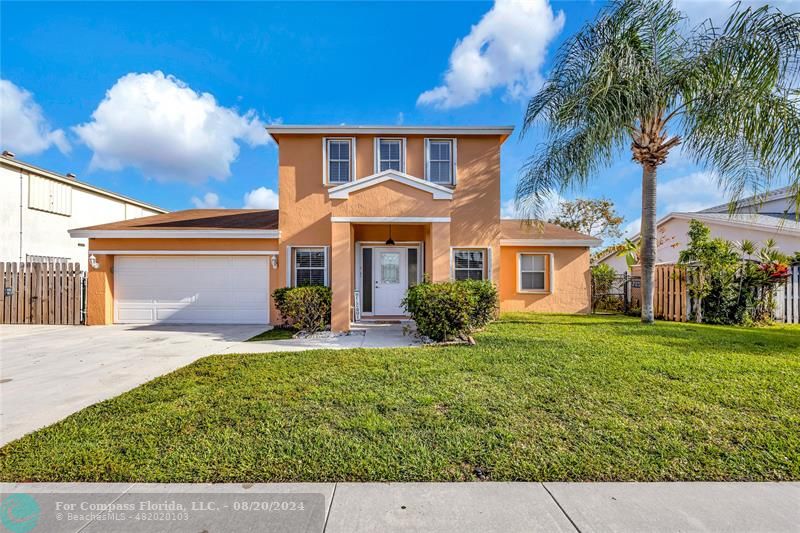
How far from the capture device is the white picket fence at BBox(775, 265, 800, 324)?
11383mm

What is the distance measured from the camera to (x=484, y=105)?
1259 cm

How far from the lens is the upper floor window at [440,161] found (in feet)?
38.7

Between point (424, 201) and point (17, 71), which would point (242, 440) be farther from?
point (17, 71)

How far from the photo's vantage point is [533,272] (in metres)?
13.3

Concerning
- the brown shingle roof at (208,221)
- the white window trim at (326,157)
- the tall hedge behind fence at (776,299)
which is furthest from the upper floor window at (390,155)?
the tall hedge behind fence at (776,299)

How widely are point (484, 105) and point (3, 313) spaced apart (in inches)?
703

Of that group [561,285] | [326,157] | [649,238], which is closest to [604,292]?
[561,285]

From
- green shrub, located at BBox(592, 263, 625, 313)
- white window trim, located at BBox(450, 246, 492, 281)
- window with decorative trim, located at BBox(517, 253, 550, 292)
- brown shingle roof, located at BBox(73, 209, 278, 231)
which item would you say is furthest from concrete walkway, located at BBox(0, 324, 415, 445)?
green shrub, located at BBox(592, 263, 625, 313)

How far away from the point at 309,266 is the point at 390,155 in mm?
4615

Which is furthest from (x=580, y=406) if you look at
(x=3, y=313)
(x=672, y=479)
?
(x=3, y=313)

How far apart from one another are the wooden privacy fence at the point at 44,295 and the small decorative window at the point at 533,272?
15.4 meters

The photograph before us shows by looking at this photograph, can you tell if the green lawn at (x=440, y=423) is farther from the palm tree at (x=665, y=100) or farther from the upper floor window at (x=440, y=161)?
the upper floor window at (x=440, y=161)

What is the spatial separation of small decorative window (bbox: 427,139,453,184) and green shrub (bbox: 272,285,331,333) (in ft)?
17.6

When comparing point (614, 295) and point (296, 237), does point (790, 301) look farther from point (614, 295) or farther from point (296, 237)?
point (296, 237)
